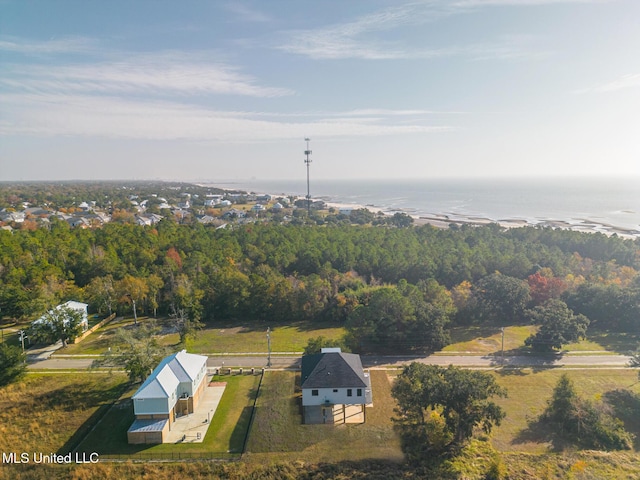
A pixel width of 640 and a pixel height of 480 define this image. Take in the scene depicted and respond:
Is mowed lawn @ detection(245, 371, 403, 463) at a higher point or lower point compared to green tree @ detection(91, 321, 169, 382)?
lower

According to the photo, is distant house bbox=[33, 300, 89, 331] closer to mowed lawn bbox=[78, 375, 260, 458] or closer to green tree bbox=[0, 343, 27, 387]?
green tree bbox=[0, 343, 27, 387]

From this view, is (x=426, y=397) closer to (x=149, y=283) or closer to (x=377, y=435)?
(x=377, y=435)

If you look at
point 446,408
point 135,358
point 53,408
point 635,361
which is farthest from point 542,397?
point 53,408

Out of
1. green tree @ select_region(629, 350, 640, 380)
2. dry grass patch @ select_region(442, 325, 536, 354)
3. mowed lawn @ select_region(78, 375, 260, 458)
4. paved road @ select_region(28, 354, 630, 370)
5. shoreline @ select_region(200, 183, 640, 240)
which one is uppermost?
shoreline @ select_region(200, 183, 640, 240)

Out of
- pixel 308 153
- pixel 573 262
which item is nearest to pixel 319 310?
pixel 573 262

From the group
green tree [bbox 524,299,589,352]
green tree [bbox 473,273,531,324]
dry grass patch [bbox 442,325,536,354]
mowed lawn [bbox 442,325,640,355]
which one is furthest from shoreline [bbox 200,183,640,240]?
green tree [bbox 524,299,589,352]

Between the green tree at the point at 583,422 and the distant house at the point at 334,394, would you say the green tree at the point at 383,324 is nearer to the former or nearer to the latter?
the distant house at the point at 334,394
